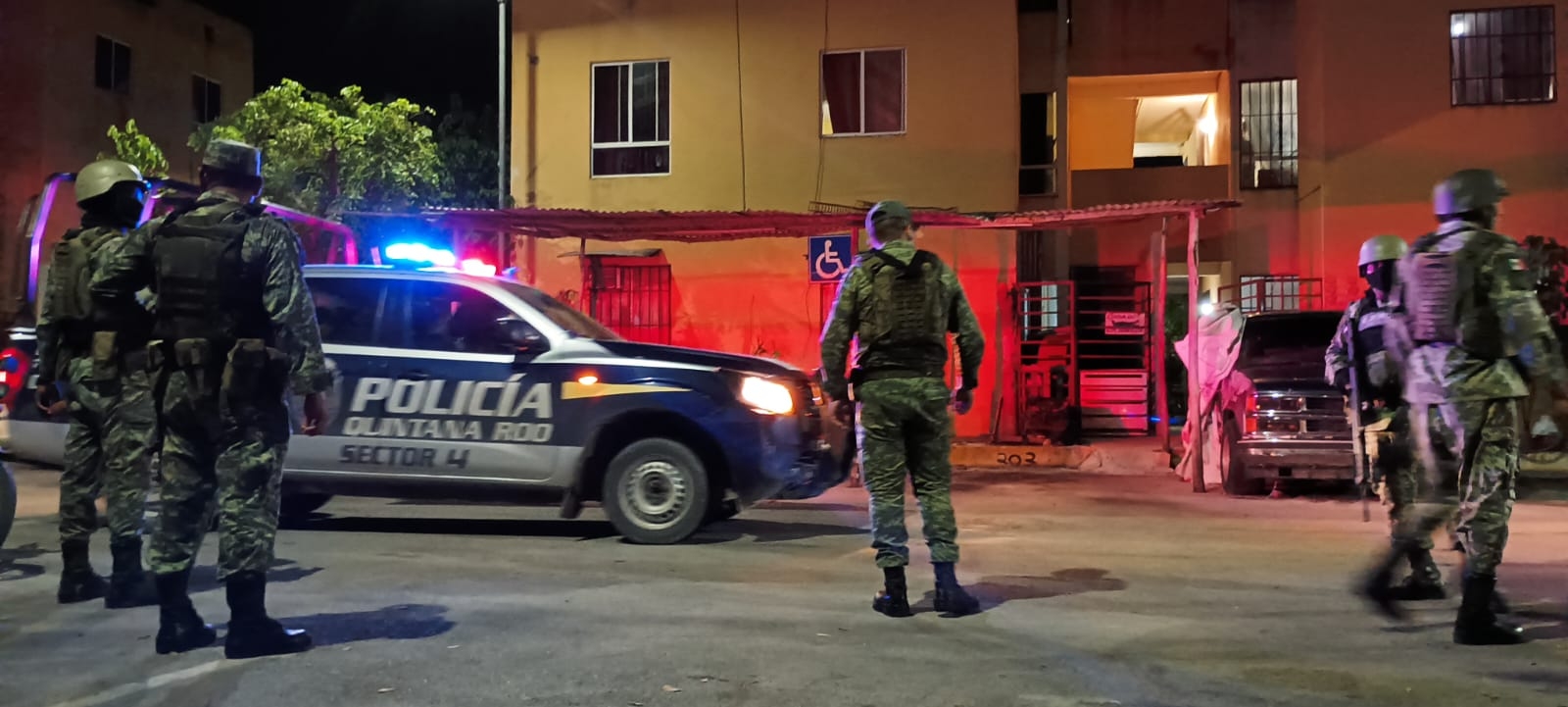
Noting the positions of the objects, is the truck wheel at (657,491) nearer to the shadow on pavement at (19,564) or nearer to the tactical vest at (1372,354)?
the shadow on pavement at (19,564)

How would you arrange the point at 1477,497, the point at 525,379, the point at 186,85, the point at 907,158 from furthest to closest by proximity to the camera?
the point at 186,85
the point at 907,158
the point at 525,379
the point at 1477,497

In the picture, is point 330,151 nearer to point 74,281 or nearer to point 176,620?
point 74,281

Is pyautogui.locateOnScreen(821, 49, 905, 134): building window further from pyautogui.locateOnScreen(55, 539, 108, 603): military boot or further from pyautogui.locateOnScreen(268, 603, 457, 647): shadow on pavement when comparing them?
pyautogui.locateOnScreen(55, 539, 108, 603): military boot

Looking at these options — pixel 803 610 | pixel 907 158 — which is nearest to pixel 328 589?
pixel 803 610

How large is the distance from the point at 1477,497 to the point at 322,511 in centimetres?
763

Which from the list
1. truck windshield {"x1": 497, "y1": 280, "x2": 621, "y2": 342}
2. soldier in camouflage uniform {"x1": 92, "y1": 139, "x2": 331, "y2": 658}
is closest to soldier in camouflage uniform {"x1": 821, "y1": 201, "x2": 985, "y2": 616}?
soldier in camouflage uniform {"x1": 92, "y1": 139, "x2": 331, "y2": 658}

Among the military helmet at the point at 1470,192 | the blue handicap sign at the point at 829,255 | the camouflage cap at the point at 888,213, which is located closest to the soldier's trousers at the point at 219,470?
→ the camouflage cap at the point at 888,213

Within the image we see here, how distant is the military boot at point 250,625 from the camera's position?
165 inches

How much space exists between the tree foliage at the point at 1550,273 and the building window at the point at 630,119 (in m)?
11.1

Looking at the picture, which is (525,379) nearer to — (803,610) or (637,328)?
(803,610)

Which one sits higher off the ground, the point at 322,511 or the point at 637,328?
the point at 637,328

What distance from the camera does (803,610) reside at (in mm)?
5168

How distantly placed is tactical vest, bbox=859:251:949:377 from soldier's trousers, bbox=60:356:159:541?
128 inches

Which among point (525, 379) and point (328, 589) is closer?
point (328, 589)
